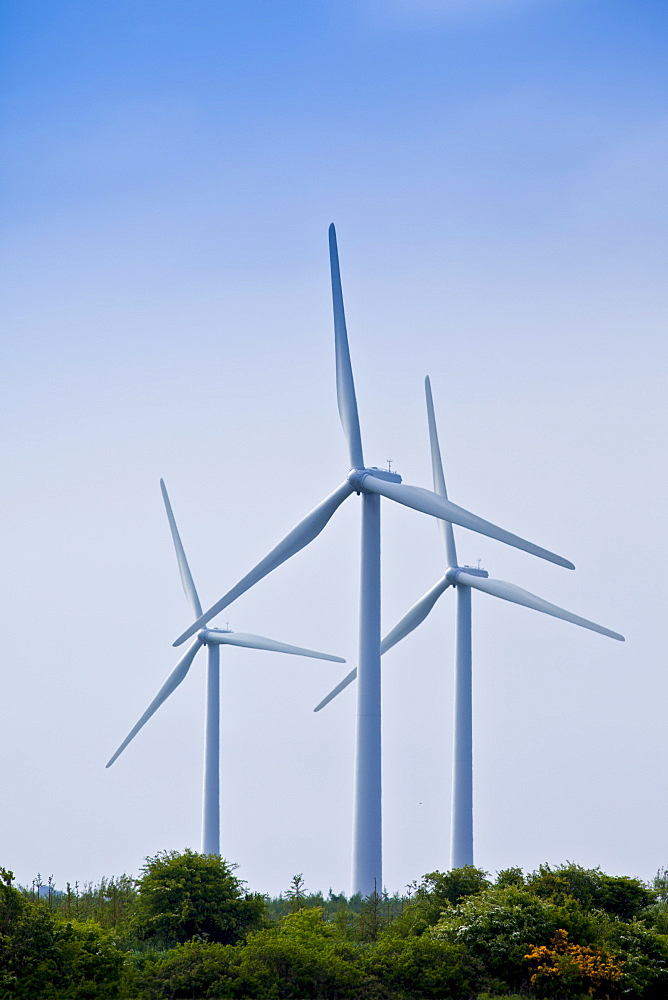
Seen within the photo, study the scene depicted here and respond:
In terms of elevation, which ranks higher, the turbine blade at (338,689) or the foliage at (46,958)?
the turbine blade at (338,689)

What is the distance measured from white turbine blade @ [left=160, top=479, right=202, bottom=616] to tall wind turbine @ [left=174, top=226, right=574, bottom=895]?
2150 centimetres

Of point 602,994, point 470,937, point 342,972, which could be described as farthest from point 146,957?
point 602,994

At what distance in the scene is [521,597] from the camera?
185 feet

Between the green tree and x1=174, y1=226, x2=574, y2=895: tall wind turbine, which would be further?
x1=174, y1=226, x2=574, y2=895: tall wind turbine

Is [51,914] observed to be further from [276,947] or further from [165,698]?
[165,698]

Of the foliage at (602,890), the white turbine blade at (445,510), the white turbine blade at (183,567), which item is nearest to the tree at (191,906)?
the foliage at (602,890)

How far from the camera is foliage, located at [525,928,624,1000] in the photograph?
33500mm

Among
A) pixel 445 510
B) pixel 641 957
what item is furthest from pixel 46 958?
pixel 445 510

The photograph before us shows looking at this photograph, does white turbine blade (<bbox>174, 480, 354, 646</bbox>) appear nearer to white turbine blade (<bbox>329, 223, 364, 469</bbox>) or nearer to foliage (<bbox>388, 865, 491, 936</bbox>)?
white turbine blade (<bbox>329, 223, 364, 469</bbox>)

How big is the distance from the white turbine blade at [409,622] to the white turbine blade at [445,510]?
13.7 meters

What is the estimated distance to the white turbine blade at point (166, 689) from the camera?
61.4m

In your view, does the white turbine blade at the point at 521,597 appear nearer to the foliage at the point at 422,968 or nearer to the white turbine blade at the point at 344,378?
the white turbine blade at the point at 344,378

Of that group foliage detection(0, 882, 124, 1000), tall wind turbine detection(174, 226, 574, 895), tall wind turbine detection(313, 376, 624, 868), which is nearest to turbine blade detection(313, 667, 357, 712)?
tall wind turbine detection(313, 376, 624, 868)

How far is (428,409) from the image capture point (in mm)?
68938
